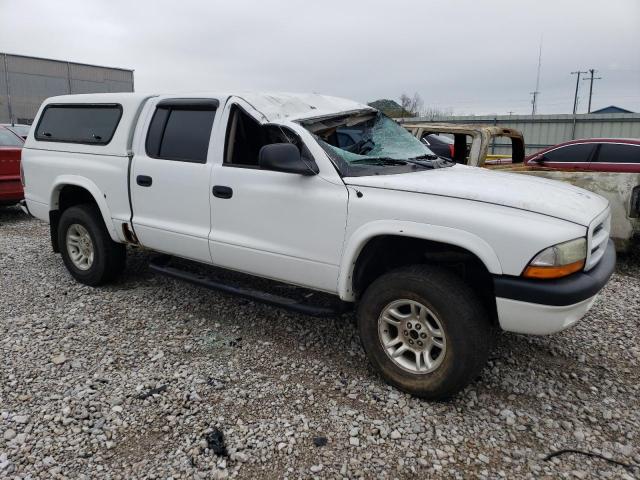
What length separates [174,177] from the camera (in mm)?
4016

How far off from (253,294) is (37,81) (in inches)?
1734

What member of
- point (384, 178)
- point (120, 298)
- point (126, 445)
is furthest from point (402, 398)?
point (120, 298)

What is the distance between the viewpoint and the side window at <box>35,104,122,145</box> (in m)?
4.61

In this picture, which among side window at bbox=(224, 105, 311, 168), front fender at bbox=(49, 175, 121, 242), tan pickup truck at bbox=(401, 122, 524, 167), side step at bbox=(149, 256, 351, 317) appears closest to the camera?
side step at bbox=(149, 256, 351, 317)

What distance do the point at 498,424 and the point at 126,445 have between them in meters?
2.12

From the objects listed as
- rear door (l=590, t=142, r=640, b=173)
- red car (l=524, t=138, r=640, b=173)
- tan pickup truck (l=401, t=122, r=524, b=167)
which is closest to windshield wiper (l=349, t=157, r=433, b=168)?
tan pickup truck (l=401, t=122, r=524, b=167)

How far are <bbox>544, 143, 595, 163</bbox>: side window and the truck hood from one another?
6033 millimetres

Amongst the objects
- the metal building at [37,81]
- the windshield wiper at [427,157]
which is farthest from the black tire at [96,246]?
the metal building at [37,81]

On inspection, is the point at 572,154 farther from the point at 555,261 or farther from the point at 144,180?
the point at 144,180

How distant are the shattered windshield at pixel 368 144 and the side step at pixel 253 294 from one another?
94 cm

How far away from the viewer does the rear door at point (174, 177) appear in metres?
3.92

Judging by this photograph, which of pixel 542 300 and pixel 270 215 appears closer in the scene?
pixel 542 300

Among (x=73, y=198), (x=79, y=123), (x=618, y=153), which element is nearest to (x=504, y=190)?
(x=79, y=123)

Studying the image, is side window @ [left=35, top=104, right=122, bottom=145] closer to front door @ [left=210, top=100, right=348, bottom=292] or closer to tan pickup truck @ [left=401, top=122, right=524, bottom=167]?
front door @ [left=210, top=100, right=348, bottom=292]
